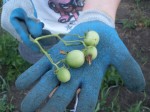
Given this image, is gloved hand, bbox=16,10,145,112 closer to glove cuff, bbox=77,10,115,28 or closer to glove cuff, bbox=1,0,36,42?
glove cuff, bbox=77,10,115,28

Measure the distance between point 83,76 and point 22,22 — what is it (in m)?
0.41

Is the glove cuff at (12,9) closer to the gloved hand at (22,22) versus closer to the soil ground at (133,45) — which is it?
the gloved hand at (22,22)

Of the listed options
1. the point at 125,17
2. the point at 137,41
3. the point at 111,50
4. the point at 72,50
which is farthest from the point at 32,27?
the point at 125,17

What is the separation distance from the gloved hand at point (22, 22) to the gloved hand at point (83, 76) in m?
0.17

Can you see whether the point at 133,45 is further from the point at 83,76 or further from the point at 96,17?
the point at 83,76

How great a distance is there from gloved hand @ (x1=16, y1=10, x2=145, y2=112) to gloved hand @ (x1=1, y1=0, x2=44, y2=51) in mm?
171

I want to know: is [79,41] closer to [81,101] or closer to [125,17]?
[81,101]

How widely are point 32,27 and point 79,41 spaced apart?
0.25 metres

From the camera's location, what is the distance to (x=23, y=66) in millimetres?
2459

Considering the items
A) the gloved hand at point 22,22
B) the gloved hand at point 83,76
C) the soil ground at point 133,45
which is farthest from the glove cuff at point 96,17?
the soil ground at point 133,45

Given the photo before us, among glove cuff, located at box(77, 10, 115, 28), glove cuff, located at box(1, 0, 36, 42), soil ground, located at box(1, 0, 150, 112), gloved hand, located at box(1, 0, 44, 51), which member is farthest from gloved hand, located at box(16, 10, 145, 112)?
soil ground, located at box(1, 0, 150, 112)

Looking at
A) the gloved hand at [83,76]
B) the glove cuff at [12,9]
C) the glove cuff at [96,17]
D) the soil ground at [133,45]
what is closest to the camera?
the gloved hand at [83,76]

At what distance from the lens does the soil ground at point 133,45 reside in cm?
226

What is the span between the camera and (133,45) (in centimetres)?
267
